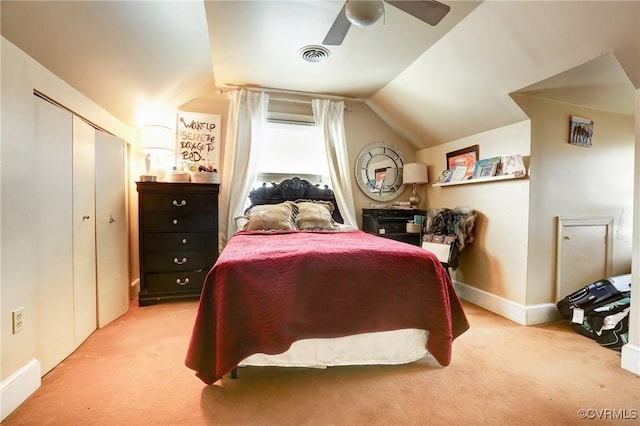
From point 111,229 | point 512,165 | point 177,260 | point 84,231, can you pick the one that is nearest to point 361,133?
point 512,165

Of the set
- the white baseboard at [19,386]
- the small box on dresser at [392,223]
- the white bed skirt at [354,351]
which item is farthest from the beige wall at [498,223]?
the white baseboard at [19,386]

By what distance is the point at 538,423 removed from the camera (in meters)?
1.33

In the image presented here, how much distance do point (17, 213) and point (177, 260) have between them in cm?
153

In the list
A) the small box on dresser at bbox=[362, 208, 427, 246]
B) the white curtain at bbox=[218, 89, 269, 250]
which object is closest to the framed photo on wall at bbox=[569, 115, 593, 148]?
the small box on dresser at bbox=[362, 208, 427, 246]

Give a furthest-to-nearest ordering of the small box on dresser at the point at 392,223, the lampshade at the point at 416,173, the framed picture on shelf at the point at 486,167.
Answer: the lampshade at the point at 416,173 → the small box on dresser at the point at 392,223 → the framed picture on shelf at the point at 486,167

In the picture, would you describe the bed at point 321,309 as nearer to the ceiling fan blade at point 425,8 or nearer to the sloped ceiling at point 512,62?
the ceiling fan blade at point 425,8

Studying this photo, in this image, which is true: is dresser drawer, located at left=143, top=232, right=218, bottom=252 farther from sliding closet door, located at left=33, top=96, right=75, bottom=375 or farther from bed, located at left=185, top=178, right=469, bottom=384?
bed, located at left=185, top=178, right=469, bottom=384

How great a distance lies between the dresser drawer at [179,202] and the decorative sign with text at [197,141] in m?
0.51

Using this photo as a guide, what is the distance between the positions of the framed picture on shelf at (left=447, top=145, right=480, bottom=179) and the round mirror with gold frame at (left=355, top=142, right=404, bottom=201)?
70 cm

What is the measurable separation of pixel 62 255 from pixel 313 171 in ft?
8.57

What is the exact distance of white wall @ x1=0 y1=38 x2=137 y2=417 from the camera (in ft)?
4.44

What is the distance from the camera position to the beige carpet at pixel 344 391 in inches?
53.4

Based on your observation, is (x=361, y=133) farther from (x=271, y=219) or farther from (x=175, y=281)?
(x=175, y=281)

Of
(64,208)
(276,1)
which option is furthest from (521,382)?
(64,208)
